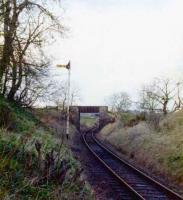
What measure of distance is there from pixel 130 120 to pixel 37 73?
22.4 meters

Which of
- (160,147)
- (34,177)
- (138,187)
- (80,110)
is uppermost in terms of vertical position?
(80,110)

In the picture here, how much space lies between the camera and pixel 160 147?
84.8ft

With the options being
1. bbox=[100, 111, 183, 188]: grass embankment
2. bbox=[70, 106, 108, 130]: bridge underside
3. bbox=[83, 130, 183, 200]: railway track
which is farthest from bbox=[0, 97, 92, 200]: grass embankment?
bbox=[70, 106, 108, 130]: bridge underside

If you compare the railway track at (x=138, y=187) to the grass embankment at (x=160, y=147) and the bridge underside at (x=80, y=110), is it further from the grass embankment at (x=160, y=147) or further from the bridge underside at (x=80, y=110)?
the bridge underside at (x=80, y=110)

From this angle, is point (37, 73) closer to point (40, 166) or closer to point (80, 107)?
point (40, 166)

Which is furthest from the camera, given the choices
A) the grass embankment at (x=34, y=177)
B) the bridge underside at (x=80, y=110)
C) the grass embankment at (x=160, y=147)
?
the bridge underside at (x=80, y=110)

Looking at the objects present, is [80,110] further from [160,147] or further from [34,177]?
[34,177]

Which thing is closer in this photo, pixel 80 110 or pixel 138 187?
pixel 138 187

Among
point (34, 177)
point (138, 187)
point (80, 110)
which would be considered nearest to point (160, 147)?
point (138, 187)

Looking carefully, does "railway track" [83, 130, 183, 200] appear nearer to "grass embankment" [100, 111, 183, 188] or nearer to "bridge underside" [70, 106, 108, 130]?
"grass embankment" [100, 111, 183, 188]

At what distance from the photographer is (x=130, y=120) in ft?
163

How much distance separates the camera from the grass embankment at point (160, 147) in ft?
69.2

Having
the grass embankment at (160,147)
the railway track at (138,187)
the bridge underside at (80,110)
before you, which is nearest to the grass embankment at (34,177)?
the railway track at (138,187)

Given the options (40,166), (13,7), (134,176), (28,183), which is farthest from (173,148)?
(28,183)
